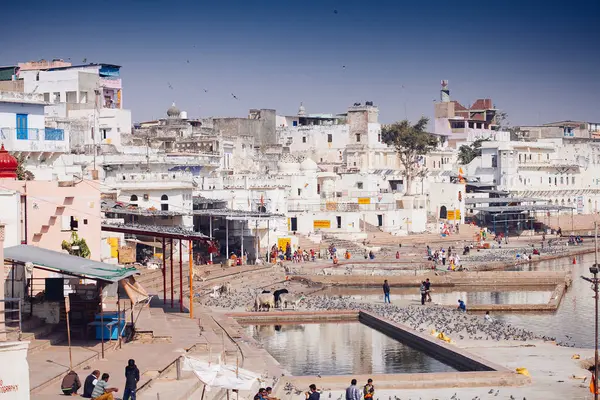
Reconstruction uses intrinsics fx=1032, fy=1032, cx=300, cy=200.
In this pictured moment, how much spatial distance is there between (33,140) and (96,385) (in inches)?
700

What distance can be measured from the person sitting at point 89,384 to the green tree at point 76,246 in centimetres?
901

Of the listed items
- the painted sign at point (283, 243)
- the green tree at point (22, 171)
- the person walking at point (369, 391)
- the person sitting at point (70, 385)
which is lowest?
the person walking at point (369, 391)

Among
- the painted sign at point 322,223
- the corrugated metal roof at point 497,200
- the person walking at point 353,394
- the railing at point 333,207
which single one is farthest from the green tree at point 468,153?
the person walking at point 353,394

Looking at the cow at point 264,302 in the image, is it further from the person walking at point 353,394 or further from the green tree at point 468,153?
the green tree at point 468,153

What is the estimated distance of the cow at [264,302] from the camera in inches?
1273

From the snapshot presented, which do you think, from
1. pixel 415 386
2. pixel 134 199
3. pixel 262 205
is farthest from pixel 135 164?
pixel 415 386

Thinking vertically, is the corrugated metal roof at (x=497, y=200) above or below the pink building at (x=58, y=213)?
below

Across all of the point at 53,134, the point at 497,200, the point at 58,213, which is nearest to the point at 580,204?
the point at 497,200

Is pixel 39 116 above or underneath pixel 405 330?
above

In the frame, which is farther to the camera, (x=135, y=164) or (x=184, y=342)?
(x=135, y=164)

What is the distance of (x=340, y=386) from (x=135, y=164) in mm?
26001

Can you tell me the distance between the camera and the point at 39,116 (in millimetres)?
32594

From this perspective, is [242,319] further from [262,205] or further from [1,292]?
[262,205]

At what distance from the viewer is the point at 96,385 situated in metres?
16.0
